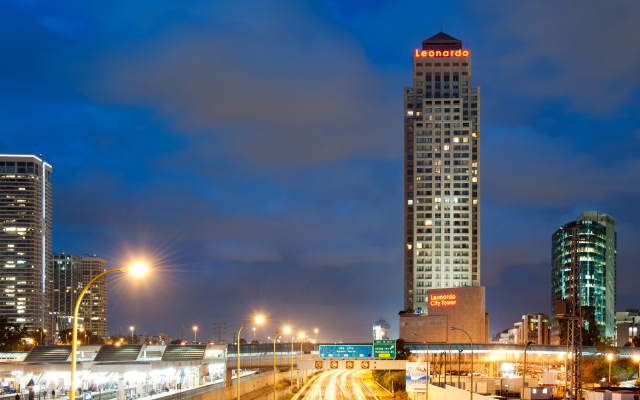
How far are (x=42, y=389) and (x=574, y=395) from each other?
8020cm

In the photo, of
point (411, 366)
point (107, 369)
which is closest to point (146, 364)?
point (107, 369)

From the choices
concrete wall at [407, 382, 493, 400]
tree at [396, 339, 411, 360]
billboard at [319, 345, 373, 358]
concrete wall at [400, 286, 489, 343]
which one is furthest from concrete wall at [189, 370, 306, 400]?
concrete wall at [400, 286, 489, 343]

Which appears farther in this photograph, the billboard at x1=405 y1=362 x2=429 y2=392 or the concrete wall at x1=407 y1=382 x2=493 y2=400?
the billboard at x1=405 y1=362 x2=429 y2=392

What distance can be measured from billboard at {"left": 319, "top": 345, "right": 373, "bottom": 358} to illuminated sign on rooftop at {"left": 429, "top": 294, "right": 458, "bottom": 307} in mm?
60980

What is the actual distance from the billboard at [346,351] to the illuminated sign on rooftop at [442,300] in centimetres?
6098

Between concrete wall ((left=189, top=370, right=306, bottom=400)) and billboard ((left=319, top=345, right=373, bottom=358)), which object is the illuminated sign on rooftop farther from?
billboard ((left=319, top=345, right=373, bottom=358))

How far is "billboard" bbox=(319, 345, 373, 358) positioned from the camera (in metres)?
115

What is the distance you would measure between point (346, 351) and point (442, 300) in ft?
208

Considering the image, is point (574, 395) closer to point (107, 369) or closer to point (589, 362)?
point (107, 369)

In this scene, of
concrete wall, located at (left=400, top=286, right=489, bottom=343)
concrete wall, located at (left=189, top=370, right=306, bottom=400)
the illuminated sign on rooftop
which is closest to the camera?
concrete wall, located at (left=189, top=370, right=306, bottom=400)

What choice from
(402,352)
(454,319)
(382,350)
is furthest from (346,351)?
(454,319)

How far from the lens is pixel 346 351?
378ft

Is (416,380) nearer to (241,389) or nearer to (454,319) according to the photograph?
(241,389)

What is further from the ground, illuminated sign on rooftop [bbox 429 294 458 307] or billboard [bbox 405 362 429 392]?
illuminated sign on rooftop [bbox 429 294 458 307]
